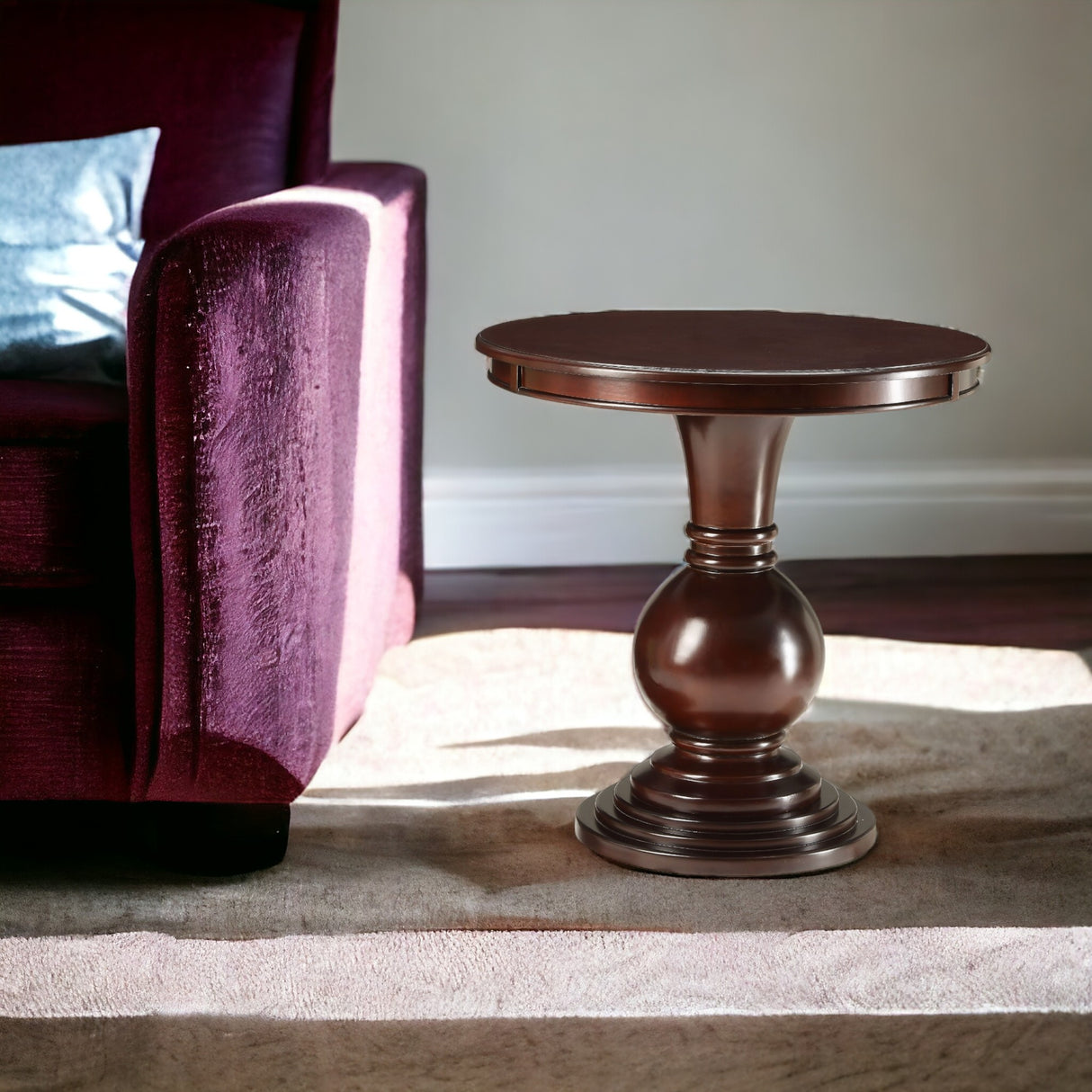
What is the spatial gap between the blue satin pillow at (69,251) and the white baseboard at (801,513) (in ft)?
2.92

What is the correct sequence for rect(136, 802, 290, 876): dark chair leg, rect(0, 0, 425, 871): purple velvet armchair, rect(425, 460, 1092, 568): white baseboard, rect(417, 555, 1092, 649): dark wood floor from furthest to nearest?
rect(425, 460, 1092, 568): white baseboard, rect(417, 555, 1092, 649): dark wood floor, rect(136, 802, 290, 876): dark chair leg, rect(0, 0, 425, 871): purple velvet armchair

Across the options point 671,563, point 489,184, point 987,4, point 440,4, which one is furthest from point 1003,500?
point 440,4

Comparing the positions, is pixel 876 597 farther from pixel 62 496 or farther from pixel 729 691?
pixel 62 496

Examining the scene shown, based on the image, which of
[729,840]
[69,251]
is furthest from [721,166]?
[729,840]

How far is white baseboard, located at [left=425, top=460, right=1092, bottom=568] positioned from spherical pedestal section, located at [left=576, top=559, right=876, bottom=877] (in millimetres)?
1038

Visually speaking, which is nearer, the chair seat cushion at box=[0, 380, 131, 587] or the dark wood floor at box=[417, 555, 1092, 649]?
the chair seat cushion at box=[0, 380, 131, 587]

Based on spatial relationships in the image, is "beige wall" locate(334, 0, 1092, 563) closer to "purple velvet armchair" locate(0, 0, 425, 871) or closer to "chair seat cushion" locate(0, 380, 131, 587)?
"purple velvet armchair" locate(0, 0, 425, 871)

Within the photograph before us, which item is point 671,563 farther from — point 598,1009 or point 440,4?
point 598,1009

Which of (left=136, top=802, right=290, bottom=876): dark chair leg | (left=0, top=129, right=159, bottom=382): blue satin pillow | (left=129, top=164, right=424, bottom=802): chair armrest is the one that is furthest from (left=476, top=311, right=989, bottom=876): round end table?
(left=0, top=129, right=159, bottom=382): blue satin pillow

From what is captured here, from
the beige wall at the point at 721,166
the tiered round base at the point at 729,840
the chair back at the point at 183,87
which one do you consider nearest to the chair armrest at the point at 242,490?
the tiered round base at the point at 729,840

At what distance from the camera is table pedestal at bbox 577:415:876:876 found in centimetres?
136

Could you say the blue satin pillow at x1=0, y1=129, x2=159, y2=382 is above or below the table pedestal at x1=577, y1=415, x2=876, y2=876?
above

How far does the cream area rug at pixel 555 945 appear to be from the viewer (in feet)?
3.48

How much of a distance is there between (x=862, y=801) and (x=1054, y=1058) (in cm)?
48
